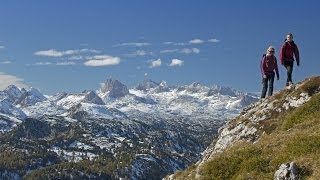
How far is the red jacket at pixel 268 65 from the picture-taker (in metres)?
48.3

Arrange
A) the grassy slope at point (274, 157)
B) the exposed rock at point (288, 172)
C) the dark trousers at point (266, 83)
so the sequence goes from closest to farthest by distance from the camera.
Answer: the exposed rock at point (288, 172) → the grassy slope at point (274, 157) → the dark trousers at point (266, 83)

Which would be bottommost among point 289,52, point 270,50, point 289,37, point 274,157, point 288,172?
point 288,172

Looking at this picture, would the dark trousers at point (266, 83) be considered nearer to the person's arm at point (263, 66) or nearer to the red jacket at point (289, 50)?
the person's arm at point (263, 66)

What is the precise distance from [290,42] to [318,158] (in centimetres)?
2383

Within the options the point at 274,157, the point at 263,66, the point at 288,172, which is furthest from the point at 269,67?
the point at 288,172

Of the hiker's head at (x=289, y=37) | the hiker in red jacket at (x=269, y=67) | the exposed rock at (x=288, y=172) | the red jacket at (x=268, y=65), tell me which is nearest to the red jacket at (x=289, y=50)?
the hiker's head at (x=289, y=37)

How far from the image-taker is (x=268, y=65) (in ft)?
159

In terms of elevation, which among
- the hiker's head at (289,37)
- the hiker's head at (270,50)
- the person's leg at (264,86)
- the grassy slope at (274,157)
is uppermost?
the hiker's head at (289,37)

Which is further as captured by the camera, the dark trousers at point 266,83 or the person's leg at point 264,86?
the person's leg at point 264,86

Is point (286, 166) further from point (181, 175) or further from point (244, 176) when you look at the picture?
point (181, 175)

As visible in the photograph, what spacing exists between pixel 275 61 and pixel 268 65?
2.37ft

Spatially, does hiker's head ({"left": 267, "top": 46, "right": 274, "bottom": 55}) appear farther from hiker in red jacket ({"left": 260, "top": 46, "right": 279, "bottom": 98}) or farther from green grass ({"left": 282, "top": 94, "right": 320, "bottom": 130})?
green grass ({"left": 282, "top": 94, "right": 320, "bottom": 130})

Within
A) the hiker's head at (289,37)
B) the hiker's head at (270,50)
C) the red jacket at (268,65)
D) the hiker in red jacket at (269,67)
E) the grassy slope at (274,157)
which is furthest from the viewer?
the red jacket at (268,65)

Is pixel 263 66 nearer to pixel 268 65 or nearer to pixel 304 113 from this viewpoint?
pixel 268 65
